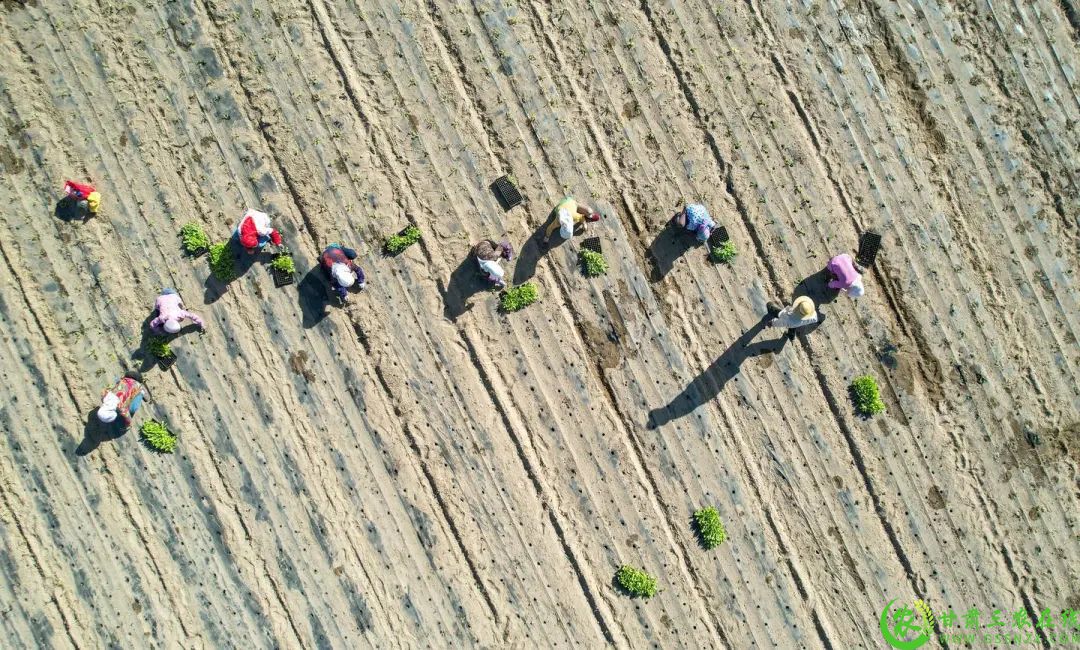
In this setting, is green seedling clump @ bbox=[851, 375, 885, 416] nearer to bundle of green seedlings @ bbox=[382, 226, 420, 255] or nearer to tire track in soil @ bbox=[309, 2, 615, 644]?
tire track in soil @ bbox=[309, 2, 615, 644]

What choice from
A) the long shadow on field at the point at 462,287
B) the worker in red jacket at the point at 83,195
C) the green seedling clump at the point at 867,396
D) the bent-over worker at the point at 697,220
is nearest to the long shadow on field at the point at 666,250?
the bent-over worker at the point at 697,220

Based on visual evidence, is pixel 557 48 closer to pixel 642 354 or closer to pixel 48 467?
pixel 642 354

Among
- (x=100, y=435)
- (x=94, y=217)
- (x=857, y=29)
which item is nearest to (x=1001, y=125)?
(x=857, y=29)

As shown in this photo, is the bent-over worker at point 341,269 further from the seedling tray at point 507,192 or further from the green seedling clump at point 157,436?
the green seedling clump at point 157,436

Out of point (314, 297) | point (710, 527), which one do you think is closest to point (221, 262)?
point (314, 297)

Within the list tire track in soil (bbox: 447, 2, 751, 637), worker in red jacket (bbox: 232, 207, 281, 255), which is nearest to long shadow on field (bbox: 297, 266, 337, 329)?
worker in red jacket (bbox: 232, 207, 281, 255)

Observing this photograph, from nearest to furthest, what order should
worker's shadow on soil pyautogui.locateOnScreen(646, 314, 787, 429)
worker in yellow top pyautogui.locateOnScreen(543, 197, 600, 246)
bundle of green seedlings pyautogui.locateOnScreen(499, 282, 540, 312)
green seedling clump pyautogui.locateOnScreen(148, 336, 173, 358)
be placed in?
worker in yellow top pyautogui.locateOnScreen(543, 197, 600, 246)
green seedling clump pyautogui.locateOnScreen(148, 336, 173, 358)
bundle of green seedlings pyautogui.locateOnScreen(499, 282, 540, 312)
worker's shadow on soil pyautogui.locateOnScreen(646, 314, 787, 429)
